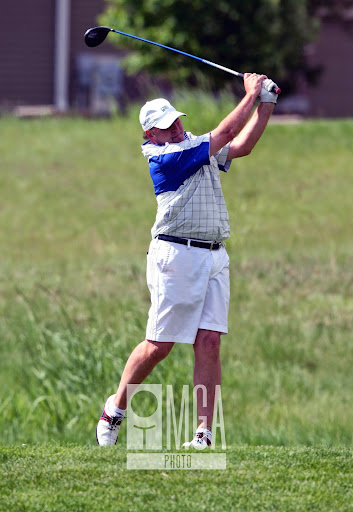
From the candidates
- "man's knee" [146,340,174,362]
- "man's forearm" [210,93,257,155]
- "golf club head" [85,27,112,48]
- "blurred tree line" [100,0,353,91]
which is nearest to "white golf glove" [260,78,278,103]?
"man's forearm" [210,93,257,155]

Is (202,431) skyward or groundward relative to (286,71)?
groundward

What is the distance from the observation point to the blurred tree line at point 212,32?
19828 millimetres

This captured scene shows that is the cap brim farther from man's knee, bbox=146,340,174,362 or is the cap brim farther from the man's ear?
man's knee, bbox=146,340,174,362

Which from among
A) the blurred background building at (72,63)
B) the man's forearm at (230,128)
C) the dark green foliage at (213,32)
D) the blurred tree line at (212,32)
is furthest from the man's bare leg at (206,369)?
the blurred background building at (72,63)

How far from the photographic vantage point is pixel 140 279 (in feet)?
37.6

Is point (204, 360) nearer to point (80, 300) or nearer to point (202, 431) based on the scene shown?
point (202, 431)

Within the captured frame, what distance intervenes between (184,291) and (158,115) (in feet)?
3.01

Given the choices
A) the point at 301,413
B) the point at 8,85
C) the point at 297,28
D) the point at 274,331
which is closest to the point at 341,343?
the point at 274,331

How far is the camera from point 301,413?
846cm

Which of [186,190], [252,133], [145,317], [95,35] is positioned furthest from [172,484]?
[145,317]

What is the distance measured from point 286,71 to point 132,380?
58.2 feet

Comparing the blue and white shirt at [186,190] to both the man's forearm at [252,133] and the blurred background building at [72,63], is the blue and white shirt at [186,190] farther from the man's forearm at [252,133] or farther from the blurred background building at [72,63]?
the blurred background building at [72,63]

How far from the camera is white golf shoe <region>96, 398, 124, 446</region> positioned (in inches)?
222

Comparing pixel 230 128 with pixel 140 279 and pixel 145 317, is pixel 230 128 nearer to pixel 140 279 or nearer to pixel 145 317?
pixel 145 317
